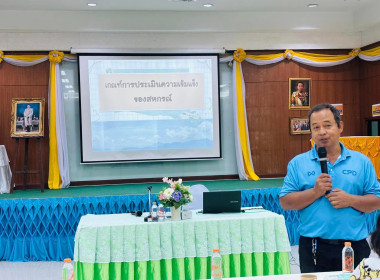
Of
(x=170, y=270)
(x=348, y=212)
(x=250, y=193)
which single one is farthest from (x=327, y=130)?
(x=250, y=193)

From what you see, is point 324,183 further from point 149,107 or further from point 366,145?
point 149,107

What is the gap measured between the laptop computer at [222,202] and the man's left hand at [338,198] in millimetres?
2186

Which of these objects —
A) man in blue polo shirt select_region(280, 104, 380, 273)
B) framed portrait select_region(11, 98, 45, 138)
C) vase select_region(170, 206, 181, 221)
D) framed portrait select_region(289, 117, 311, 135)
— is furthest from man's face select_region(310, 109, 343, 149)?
framed portrait select_region(289, 117, 311, 135)

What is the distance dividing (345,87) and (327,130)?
305 inches

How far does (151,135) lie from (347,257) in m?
6.92

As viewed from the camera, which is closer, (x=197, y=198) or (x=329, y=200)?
(x=329, y=200)

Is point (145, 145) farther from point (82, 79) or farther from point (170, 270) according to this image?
point (170, 270)

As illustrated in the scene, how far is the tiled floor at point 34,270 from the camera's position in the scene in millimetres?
5281

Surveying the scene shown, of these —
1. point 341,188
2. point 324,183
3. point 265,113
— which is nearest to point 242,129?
point 265,113

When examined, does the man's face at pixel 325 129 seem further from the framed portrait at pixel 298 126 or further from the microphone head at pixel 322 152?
the framed portrait at pixel 298 126

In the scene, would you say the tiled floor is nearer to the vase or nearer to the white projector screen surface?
the vase

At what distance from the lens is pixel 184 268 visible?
4.07 m

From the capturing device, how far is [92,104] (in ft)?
28.6

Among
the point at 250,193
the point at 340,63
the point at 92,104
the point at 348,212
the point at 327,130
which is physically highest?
the point at 340,63
